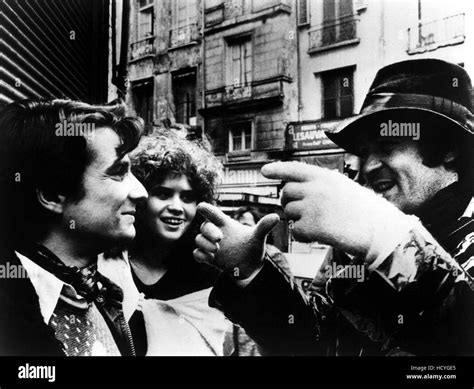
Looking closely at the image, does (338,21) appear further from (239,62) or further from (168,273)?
(168,273)

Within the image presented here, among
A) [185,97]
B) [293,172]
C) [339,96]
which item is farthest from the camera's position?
[185,97]

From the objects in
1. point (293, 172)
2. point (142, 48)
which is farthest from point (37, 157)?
point (293, 172)

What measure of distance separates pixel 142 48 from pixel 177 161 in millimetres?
1002

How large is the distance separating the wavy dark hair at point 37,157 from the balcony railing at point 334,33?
5.18 ft

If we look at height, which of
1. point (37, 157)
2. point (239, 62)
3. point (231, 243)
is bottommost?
point (231, 243)

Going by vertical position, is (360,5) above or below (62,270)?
above

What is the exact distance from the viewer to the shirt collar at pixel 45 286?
154 inches

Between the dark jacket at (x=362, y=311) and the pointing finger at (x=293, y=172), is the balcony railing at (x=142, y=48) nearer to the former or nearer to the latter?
the pointing finger at (x=293, y=172)

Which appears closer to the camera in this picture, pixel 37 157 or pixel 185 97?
pixel 37 157

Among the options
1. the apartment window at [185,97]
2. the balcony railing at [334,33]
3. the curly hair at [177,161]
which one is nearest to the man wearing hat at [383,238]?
the curly hair at [177,161]

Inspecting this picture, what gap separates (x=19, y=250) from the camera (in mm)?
4047

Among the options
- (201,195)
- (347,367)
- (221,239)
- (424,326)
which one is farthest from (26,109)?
(424,326)

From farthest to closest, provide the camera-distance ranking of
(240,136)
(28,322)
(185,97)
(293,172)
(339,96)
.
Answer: (185,97) < (240,136) < (339,96) < (293,172) < (28,322)

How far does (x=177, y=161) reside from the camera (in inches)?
163
